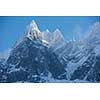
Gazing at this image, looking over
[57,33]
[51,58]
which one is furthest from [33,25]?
[51,58]

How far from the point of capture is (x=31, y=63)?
2.44 m

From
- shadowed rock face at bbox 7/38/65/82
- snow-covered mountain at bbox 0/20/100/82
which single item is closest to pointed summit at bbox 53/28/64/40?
snow-covered mountain at bbox 0/20/100/82

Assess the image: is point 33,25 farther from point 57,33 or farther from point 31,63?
point 31,63

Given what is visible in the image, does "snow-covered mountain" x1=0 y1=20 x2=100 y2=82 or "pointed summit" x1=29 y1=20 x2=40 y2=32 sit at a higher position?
"pointed summit" x1=29 y1=20 x2=40 y2=32

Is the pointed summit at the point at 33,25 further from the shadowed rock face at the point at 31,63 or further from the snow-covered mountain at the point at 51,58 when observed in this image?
the shadowed rock face at the point at 31,63

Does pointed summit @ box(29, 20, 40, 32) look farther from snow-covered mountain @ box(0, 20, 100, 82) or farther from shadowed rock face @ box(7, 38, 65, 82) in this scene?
shadowed rock face @ box(7, 38, 65, 82)

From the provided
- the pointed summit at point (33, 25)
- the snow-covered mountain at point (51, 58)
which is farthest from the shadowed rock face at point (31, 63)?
the pointed summit at point (33, 25)

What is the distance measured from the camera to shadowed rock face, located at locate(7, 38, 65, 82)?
242 centimetres

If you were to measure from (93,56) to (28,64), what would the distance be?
0.82 meters

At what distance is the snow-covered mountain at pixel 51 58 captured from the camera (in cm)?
241

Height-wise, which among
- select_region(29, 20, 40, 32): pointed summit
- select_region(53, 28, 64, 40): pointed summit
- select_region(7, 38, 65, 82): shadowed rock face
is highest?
select_region(29, 20, 40, 32): pointed summit
